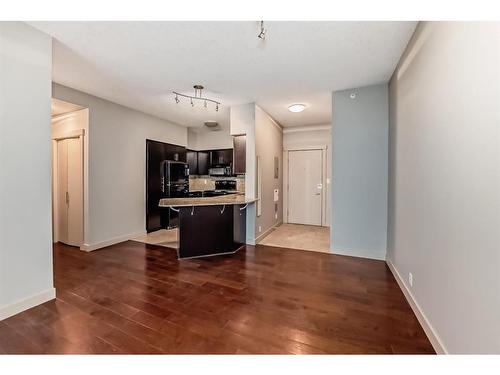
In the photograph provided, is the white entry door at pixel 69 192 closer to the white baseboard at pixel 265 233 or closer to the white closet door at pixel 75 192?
the white closet door at pixel 75 192

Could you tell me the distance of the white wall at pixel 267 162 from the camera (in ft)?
15.2

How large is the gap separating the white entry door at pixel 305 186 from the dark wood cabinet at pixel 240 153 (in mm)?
2367

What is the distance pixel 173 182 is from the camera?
19.0 ft

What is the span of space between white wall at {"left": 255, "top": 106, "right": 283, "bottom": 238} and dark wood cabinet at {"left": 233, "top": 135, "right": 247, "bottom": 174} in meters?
0.26

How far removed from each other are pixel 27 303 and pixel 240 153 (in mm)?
3556

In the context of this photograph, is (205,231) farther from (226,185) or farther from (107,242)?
(226,185)

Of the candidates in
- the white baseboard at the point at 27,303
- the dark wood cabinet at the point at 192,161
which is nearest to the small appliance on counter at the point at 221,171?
the dark wood cabinet at the point at 192,161

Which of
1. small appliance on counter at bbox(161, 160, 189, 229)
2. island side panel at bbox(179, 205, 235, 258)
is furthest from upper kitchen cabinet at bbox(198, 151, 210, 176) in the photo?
island side panel at bbox(179, 205, 235, 258)

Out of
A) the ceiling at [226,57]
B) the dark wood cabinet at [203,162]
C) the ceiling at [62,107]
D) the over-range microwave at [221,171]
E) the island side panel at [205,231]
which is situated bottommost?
the island side panel at [205,231]

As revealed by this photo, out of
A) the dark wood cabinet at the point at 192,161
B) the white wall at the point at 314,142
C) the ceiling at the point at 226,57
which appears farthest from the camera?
the dark wood cabinet at the point at 192,161

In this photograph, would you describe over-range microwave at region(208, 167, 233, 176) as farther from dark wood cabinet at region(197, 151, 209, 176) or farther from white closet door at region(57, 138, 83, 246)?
white closet door at region(57, 138, 83, 246)

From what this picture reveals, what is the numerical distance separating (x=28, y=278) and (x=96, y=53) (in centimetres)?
249

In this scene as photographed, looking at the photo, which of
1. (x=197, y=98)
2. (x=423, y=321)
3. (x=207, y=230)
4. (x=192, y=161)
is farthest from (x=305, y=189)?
(x=423, y=321)
